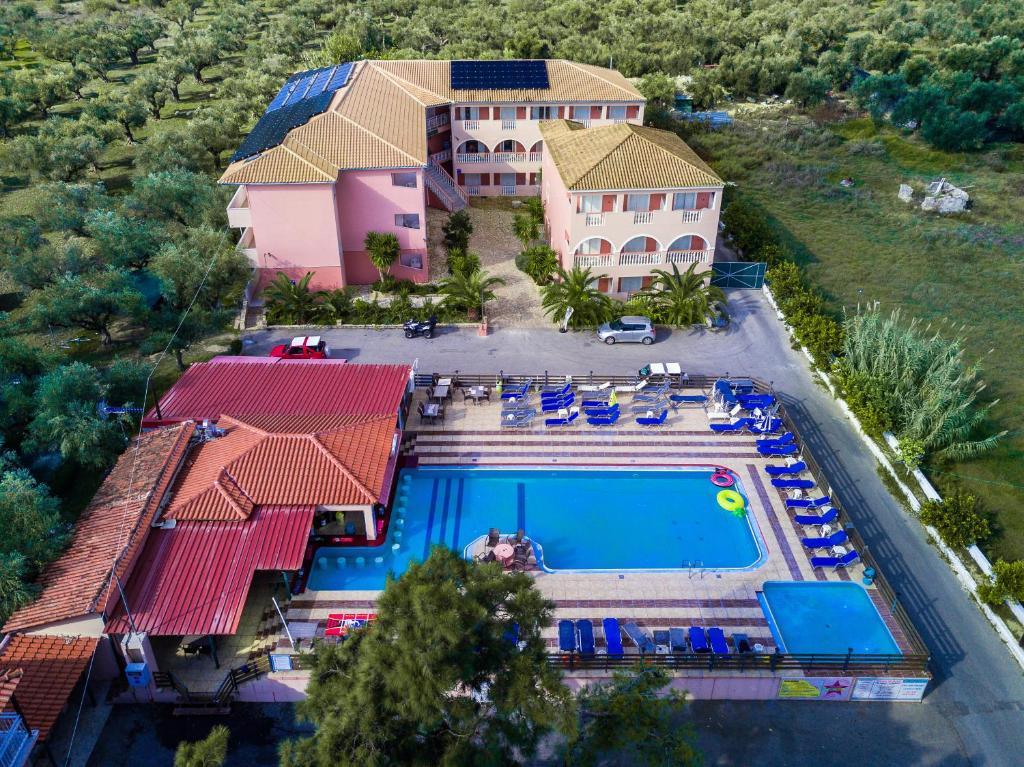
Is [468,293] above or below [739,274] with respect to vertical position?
above

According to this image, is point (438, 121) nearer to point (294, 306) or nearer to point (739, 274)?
point (294, 306)

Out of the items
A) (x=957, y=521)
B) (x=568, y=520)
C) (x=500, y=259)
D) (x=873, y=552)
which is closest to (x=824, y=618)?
(x=873, y=552)

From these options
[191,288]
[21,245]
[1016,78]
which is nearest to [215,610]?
[191,288]

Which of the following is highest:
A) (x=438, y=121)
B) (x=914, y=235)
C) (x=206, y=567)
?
(x=438, y=121)

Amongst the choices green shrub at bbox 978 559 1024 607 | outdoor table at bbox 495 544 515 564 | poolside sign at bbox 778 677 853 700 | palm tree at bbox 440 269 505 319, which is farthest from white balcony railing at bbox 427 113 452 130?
poolside sign at bbox 778 677 853 700

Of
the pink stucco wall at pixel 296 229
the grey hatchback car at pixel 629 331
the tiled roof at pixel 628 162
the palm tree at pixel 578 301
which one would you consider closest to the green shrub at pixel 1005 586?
the grey hatchback car at pixel 629 331

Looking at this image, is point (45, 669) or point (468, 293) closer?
point (45, 669)

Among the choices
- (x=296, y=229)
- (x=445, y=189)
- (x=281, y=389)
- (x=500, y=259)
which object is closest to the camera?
(x=281, y=389)

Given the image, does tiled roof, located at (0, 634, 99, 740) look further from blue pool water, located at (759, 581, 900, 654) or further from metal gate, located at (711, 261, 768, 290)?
metal gate, located at (711, 261, 768, 290)
